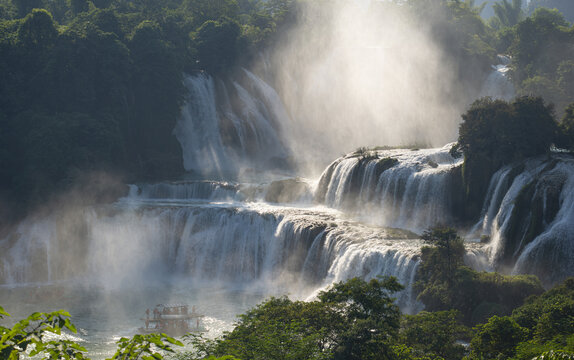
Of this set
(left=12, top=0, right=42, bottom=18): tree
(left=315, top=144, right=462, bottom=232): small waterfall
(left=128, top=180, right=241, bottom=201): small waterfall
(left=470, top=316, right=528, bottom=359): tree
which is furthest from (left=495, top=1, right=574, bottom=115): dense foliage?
(left=12, top=0, right=42, bottom=18): tree

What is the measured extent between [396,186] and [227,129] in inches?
1093

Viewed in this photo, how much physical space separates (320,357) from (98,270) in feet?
90.7

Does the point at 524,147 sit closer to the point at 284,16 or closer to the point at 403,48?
the point at 403,48

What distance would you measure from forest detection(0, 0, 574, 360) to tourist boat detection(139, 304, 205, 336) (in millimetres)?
1091

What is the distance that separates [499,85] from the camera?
6278 centimetres

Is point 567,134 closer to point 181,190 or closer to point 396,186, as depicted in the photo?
point 396,186

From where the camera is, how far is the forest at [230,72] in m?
15.0

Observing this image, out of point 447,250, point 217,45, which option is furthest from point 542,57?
point 447,250

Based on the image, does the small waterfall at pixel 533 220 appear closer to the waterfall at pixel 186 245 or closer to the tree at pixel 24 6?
the waterfall at pixel 186 245

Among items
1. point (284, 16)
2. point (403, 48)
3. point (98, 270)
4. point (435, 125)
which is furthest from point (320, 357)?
point (284, 16)

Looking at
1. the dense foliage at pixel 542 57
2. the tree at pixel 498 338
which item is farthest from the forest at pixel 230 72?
the dense foliage at pixel 542 57

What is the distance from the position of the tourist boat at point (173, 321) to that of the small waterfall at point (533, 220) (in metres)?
13.8

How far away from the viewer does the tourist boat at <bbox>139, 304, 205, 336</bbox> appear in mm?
26547

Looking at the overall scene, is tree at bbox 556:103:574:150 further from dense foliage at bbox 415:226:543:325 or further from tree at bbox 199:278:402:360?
tree at bbox 199:278:402:360
